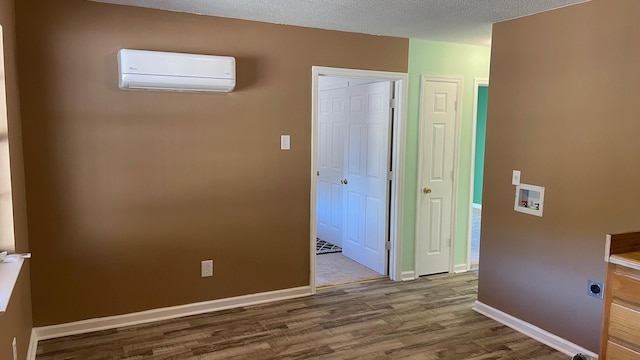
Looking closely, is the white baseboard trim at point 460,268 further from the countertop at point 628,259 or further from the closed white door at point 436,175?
the countertop at point 628,259

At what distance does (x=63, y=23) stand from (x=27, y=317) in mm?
1898

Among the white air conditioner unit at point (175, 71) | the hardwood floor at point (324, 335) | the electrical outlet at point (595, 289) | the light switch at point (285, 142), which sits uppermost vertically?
the white air conditioner unit at point (175, 71)

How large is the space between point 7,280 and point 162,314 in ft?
5.38

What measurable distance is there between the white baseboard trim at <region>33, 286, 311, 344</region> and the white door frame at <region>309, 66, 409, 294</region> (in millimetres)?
289

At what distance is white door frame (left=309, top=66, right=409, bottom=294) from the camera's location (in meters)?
3.93

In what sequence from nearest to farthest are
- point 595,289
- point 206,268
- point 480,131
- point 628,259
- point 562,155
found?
point 628,259
point 595,289
point 562,155
point 206,268
point 480,131

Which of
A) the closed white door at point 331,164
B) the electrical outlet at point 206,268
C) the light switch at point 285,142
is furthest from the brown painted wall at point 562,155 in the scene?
the electrical outlet at point 206,268

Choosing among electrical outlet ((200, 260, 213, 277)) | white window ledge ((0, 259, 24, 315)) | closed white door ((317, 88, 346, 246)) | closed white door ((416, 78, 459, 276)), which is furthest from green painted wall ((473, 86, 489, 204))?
white window ledge ((0, 259, 24, 315))

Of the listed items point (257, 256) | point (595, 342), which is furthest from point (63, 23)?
point (595, 342)

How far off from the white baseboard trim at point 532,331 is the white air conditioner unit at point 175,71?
2.65 metres

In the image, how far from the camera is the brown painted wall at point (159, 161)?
3104 mm

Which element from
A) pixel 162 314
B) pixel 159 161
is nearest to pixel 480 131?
pixel 159 161

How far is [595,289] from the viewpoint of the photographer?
2926mm

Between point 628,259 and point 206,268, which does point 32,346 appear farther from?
point 628,259
